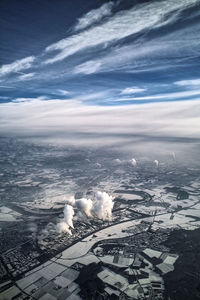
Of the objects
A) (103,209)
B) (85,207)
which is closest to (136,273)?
(103,209)

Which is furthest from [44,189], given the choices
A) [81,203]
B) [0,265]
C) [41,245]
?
[0,265]

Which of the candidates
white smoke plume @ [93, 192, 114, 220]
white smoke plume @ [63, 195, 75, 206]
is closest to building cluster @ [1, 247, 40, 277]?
white smoke plume @ [93, 192, 114, 220]

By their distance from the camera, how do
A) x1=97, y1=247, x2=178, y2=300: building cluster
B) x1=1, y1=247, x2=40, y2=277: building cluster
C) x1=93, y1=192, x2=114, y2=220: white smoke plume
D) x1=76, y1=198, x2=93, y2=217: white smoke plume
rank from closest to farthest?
x1=97, y1=247, x2=178, y2=300: building cluster, x1=1, y1=247, x2=40, y2=277: building cluster, x1=93, y1=192, x2=114, y2=220: white smoke plume, x1=76, y1=198, x2=93, y2=217: white smoke plume

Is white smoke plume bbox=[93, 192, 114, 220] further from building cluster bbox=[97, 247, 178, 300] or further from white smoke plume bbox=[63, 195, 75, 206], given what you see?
building cluster bbox=[97, 247, 178, 300]

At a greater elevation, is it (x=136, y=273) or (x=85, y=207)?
(x=85, y=207)

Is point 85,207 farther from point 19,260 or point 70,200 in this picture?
point 19,260

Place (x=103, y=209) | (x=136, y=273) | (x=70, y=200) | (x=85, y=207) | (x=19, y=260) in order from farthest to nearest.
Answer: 1. (x=70, y=200)
2. (x=85, y=207)
3. (x=103, y=209)
4. (x=19, y=260)
5. (x=136, y=273)

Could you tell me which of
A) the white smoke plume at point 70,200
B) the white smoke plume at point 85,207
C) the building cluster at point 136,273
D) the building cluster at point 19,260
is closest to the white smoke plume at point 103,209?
the white smoke plume at point 85,207

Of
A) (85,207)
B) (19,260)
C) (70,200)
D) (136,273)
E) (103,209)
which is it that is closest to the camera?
(136,273)

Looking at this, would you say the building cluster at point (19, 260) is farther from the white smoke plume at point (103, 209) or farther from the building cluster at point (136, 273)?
the white smoke plume at point (103, 209)

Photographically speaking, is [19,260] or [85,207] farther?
[85,207]

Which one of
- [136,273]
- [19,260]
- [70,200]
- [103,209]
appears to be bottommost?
[19,260]

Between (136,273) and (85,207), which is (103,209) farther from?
(136,273)

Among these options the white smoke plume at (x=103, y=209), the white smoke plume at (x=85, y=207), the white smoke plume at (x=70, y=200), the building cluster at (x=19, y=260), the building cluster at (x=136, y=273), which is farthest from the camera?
the white smoke plume at (x=70, y=200)
